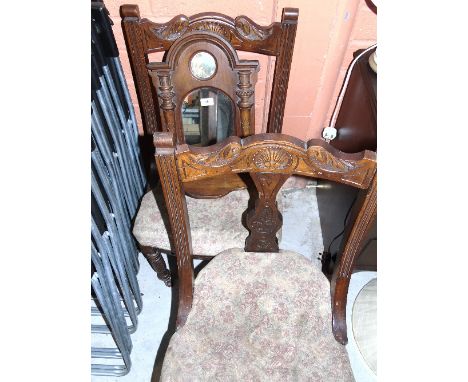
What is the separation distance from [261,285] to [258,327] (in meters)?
0.11

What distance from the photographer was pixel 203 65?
111 centimetres

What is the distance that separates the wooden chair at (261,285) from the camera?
760 mm

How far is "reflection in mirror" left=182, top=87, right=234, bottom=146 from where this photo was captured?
1301 millimetres

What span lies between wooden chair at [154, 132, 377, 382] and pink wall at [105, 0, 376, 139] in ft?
2.01

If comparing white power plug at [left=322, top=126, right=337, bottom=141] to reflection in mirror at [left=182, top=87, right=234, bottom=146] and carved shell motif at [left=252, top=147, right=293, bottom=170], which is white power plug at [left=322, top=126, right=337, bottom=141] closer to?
reflection in mirror at [left=182, top=87, right=234, bottom=146]

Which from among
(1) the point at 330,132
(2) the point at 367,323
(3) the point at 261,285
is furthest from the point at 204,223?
(2) the point at 367,323

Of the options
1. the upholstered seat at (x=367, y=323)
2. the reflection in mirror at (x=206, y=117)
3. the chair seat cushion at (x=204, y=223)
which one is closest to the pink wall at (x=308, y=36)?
the reflection in mirror at (x=206, y=117)

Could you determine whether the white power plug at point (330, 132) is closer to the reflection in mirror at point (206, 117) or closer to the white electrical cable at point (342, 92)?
the white electrical cable at point (342, 92)

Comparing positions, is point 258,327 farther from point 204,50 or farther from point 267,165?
point 204,50

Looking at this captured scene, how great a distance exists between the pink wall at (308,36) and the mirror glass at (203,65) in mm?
209
